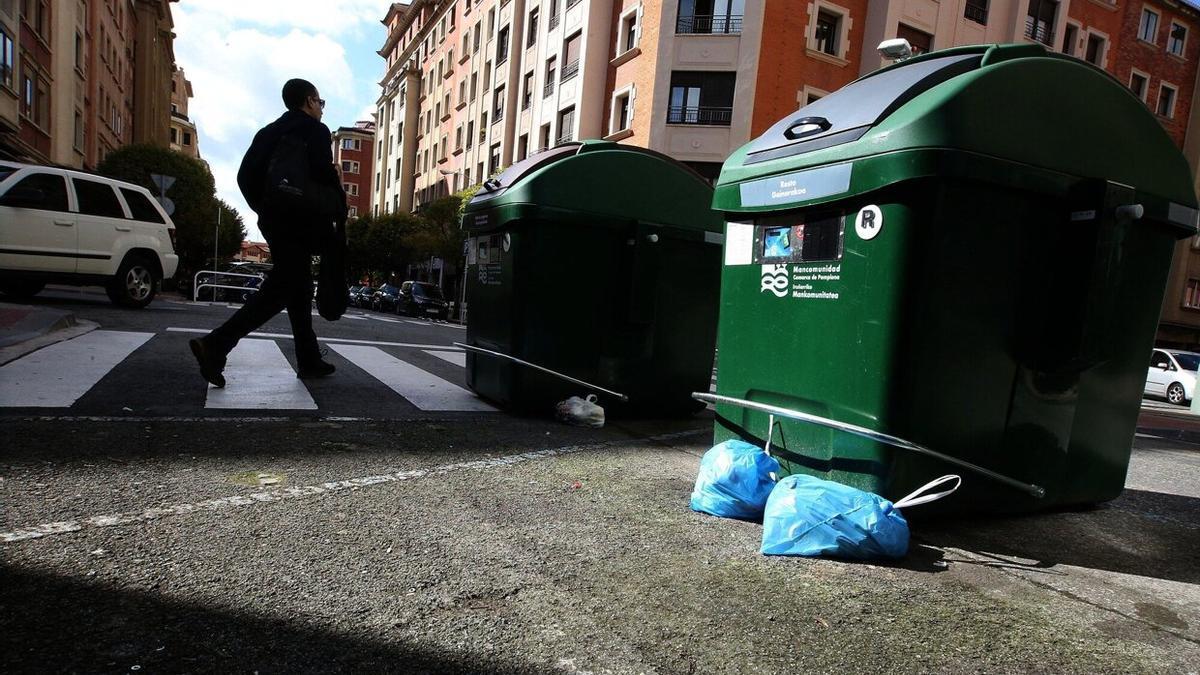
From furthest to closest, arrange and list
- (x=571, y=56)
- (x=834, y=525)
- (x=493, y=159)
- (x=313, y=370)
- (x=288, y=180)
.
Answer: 1. (x=493, y=159)
2. (x=571, y=56)
3. (x=313, y=370)
4. (x=288, y=180)
5. (x=834, y=525)

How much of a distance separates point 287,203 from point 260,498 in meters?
2.49

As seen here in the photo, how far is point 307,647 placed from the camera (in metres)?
1.55

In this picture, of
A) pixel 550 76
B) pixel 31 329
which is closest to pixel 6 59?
pixel 31 329

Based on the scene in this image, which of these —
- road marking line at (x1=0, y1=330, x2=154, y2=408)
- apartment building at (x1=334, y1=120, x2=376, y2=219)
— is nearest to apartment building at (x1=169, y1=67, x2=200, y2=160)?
apartment building at (x1=334, y1=120, x2=376, y2=219)

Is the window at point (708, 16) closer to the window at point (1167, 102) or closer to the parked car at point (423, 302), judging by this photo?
the parked car at point (423, 302)

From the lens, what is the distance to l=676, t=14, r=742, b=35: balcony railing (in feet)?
77.2

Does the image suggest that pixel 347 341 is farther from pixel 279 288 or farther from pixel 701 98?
pixel 701 98

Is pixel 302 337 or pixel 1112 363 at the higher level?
pixel 1112 363

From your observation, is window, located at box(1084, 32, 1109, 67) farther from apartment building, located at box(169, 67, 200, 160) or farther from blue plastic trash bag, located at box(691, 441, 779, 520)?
apartment building, located at box(169, 67, 200, 160)

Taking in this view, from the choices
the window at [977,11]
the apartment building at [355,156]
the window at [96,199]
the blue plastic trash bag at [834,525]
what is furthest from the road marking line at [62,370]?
the apartment building at [355,156]

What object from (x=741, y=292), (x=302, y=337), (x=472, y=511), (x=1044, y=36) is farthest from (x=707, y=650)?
(x=1044, y=36)

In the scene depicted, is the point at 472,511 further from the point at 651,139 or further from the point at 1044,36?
the point at 1044,36

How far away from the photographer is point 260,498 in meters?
2.49

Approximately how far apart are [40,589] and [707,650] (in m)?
1.63
